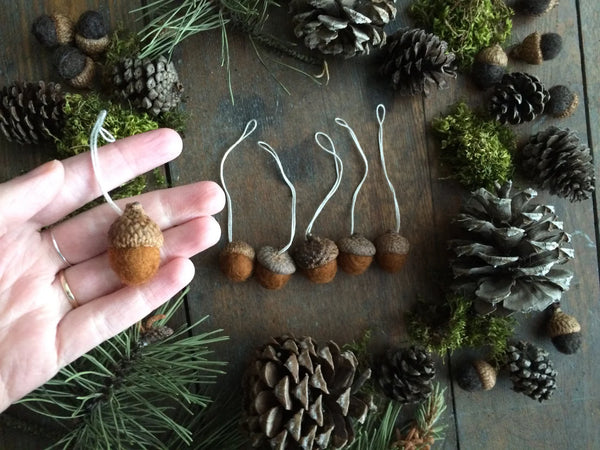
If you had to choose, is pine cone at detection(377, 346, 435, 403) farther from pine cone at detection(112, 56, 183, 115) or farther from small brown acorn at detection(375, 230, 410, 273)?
pine cone at detection(112, 56, 183, 115)

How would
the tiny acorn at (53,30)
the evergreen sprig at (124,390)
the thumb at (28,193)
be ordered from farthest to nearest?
the tiny acorn at (53,30), the evergreen sprig at (124,390), the thumb at (28,193)

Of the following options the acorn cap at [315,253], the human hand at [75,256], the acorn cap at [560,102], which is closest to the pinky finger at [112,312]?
the human hand at [75,256]

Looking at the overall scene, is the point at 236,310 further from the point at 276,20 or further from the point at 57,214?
the point at 276,20

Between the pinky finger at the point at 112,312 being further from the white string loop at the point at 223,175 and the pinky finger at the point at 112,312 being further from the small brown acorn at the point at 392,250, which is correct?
the small brown acorn at the point at 392,250

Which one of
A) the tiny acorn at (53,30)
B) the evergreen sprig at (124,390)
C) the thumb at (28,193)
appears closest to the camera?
the thumb at (28,193)

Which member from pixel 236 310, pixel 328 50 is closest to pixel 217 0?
pixel 328 50

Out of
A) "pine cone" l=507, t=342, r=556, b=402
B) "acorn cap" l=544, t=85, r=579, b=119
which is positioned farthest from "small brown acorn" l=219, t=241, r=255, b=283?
"acorn cap" l=544, t=85, r=579, b=119
